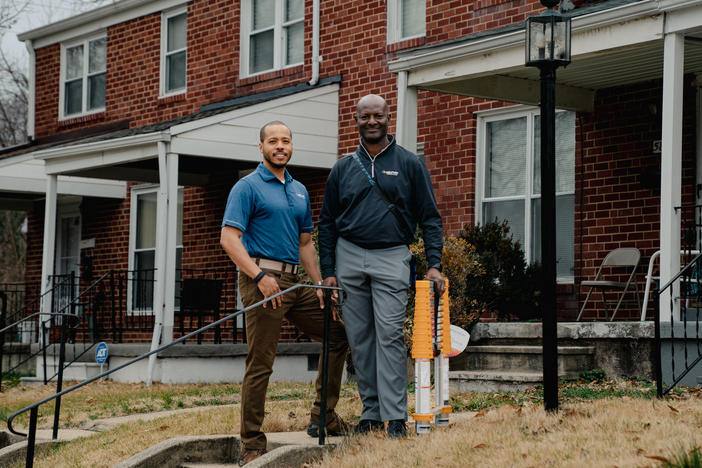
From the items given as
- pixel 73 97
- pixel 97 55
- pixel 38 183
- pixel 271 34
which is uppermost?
pixel 97 55

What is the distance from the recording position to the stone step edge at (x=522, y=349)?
9133 millimetres

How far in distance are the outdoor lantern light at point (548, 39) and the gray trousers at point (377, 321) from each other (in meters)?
1.54

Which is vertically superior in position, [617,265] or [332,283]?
[617,265]

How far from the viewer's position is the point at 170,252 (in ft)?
41.7

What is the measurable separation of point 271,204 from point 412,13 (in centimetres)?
779

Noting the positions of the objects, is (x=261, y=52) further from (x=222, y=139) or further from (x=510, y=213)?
(x=510, y=213)

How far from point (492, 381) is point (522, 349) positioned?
21.8 inches

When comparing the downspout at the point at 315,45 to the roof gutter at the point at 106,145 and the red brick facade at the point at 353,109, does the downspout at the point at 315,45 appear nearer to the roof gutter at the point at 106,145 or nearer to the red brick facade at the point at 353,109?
the red brick facade at the point at 353,109

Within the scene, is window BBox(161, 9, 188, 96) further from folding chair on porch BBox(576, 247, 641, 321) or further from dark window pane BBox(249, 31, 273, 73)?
folding chair on porch BBox(576, 247, 641, 321)

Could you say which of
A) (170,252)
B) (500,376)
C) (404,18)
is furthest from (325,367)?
(404,18)

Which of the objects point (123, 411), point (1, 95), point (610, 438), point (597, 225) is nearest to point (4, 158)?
point (123, 411)

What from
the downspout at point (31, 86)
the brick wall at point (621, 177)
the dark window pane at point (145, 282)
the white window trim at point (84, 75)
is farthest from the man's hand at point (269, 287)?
the downspout at point (31, 86)

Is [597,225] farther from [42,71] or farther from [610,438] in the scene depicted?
[42,71]

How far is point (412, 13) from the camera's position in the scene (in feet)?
43.7
